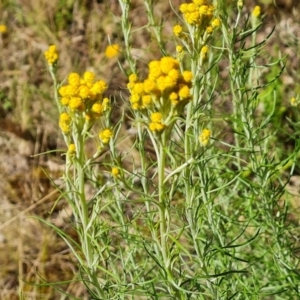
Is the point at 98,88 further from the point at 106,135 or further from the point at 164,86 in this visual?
the point at 164,86

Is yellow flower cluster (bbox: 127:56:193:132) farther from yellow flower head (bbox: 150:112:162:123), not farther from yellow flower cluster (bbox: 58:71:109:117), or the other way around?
yellow flower cluster (bbox: 58:71:109:117)

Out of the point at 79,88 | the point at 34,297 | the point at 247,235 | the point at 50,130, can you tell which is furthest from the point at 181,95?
the point at 50,130

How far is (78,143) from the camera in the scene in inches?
53.5

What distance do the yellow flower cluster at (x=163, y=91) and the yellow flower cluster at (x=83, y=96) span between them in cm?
13

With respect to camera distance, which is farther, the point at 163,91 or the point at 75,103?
the point at 75,103

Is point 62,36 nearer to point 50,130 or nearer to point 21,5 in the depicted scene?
point 21,5

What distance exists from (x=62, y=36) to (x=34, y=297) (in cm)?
218

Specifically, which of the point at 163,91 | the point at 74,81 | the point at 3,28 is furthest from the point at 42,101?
the point at 163,91

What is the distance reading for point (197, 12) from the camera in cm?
139

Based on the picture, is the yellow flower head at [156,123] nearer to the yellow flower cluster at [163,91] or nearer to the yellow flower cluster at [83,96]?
the yellow flower cluster at [163,91]

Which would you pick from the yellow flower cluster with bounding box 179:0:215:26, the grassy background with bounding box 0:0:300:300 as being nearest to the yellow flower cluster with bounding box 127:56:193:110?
the yellow flower cluster with bounding box 179:0:215:26

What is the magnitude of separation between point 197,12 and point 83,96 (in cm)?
34

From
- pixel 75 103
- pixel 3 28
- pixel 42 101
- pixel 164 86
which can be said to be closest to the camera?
pixel 164 86

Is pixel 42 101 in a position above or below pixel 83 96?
below
